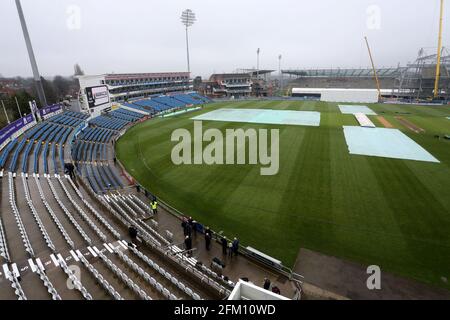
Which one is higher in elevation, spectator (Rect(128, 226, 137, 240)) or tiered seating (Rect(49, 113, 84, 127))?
tiered seating (Rect(49, 113, 84, 127))

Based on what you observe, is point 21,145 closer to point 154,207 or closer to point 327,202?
point 154,207

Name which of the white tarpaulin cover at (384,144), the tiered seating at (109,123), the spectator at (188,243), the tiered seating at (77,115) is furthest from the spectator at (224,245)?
the tiered seating at (77,115)

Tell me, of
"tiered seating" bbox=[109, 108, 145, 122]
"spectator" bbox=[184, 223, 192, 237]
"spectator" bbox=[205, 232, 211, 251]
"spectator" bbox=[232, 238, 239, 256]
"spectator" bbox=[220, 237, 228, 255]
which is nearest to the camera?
"spectator" bbox=[232, 238, 239, 256]

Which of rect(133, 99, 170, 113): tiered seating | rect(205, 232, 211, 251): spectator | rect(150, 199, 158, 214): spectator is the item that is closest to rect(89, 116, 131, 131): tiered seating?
rect(133, 99, 170, 113): tiered seating

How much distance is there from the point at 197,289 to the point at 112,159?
21966 mm

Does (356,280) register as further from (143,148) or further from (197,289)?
(143,148)

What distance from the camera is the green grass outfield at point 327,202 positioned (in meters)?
12.4

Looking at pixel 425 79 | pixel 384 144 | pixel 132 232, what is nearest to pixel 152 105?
pixel 384 144

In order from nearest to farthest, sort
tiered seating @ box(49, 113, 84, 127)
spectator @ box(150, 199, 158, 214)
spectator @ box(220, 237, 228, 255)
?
spectator @ box(220, 237, 228, 255) → spectator @ box(150, 199, 158, 214) → tiered seating @ box(49, 113, 84, 127)

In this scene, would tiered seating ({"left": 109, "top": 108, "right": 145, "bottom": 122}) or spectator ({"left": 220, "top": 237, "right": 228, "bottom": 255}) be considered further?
tiered seating ({"left": 109, "top": 108, "right": 145, "bottom": 122})

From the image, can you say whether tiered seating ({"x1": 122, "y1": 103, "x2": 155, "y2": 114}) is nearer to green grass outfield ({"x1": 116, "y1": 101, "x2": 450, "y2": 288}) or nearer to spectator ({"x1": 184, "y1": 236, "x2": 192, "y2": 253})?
green grass outfield ({"x1": 116, "y1": 101, "x2": 450, "y2": 288})

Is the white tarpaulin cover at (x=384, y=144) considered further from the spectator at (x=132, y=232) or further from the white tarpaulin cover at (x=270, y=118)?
the spectator at (x=132, y=232)

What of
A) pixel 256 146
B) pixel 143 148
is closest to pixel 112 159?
pixel 143 148

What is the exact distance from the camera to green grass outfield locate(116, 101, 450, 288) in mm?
12445
